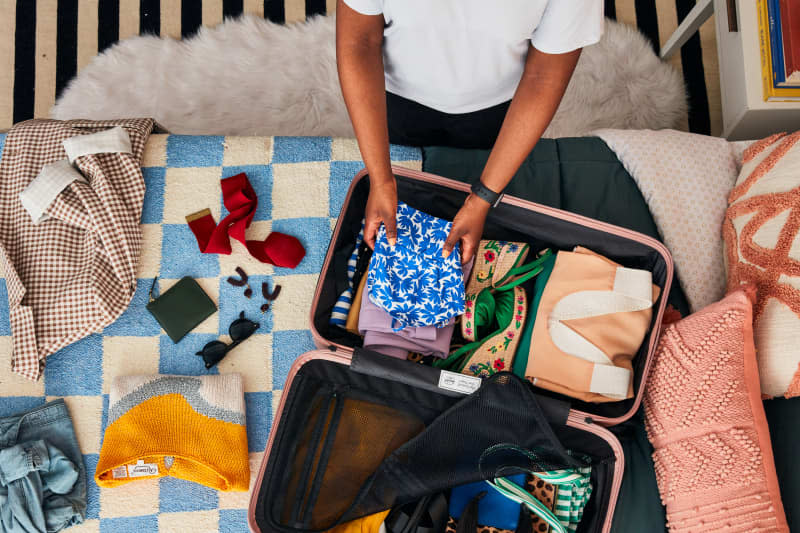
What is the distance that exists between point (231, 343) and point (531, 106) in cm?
76

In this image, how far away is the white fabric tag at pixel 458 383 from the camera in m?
0.92

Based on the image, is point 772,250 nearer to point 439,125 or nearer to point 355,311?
point 439,125

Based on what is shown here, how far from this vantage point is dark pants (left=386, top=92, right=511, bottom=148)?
104cm

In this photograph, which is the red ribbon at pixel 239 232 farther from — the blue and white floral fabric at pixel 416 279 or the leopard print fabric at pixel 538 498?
the leopard print fabric at pixel 538 498

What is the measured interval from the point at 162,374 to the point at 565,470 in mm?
813

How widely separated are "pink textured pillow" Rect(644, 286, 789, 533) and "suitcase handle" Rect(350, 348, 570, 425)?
0.71ft

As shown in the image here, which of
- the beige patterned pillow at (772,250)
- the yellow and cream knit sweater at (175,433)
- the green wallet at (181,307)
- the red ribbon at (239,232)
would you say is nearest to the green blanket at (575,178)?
the beige patterned pillow at (772,250)

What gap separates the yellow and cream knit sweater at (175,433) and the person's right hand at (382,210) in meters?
0.44

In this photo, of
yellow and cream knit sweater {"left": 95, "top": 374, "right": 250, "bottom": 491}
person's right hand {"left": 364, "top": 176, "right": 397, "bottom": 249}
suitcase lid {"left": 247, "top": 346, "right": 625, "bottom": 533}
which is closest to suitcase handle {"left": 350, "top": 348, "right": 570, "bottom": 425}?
suitcase lid {"left": 247, "top": 346, "right": 625, "bottom": 533}

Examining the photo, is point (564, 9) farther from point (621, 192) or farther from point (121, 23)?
point (121, 23)

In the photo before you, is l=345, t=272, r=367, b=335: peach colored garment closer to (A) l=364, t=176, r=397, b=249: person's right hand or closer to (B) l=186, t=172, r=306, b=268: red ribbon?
(A) l=364, t=176, r=397, b=249: person's right hand

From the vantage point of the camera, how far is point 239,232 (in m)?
1.13

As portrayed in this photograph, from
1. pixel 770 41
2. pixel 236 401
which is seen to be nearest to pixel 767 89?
pixel 770 41

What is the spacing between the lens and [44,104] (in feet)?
5.37
